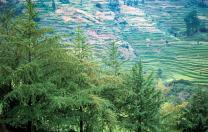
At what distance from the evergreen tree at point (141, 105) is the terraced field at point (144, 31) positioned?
238 feet

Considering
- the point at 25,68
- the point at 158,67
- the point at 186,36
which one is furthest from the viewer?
the point at 186,36

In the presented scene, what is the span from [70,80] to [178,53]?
105 meters

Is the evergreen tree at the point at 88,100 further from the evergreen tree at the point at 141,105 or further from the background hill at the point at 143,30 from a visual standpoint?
the background hill at the point at 143,30

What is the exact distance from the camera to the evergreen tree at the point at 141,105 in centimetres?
2183

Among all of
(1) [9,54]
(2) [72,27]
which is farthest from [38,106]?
(2) [72,27]

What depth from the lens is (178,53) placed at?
393 ft

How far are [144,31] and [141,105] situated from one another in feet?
413

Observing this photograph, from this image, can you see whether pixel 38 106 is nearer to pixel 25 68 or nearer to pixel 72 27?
pixel 25 68

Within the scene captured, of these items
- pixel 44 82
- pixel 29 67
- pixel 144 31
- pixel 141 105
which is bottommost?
pixel 144 31

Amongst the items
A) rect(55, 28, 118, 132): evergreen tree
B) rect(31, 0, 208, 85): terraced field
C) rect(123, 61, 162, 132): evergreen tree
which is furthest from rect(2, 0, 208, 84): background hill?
rect(55, 28, 118, 132): evergreen tree

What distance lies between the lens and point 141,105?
2205 centimetres

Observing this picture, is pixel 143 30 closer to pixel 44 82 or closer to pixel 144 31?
pixel 144 31

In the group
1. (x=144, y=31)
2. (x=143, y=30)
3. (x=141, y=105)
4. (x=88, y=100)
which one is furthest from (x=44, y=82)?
(x=143, y=30)

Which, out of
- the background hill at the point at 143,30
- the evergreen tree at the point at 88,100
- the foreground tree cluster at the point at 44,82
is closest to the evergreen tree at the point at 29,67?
the foreground tree cluster at the point at 44,82
